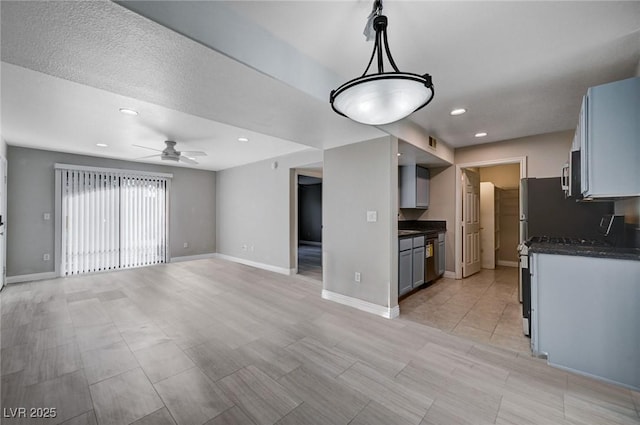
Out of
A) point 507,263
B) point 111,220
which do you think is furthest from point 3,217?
point 507,263

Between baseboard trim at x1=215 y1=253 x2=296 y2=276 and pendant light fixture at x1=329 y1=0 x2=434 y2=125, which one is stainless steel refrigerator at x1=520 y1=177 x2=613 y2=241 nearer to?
pendant light fixture at x1=329 y1=0 x2=434 y2=125

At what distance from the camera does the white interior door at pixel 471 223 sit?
4914mm

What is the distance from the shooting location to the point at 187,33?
1365 millimetres

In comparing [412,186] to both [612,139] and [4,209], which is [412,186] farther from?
[4,209]

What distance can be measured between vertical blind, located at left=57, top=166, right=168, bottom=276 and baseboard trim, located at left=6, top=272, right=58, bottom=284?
0.17 meters

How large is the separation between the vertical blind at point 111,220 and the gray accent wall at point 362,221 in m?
4.77

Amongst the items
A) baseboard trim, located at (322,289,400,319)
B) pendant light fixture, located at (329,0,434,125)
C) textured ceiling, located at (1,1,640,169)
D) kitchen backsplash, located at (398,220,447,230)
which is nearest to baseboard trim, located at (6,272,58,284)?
textured ceiling, located at (1,1,640,169)

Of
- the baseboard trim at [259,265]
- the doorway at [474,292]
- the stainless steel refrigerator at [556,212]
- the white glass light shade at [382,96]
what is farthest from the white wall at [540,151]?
the baseboard trim at [259,265]

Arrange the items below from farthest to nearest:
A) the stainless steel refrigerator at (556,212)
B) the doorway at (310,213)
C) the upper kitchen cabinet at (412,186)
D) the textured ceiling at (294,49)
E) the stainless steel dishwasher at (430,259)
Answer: the doorway at (310,213) < the upper kitchen cabinet at (412,186) < the stainless steel dishwasher at (430,259) < the stainless steel refrigerator at (556,212) < the textured ceiling at (294,49)

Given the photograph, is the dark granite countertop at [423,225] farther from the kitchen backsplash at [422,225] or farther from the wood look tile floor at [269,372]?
the wood look tile floor at [269,372]

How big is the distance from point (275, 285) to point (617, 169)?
13.8 ft

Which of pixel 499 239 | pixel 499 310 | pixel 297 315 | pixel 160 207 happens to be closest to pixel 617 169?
pixel 499 310

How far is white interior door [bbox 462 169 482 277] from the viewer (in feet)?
16.1

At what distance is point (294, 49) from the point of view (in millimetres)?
1887
